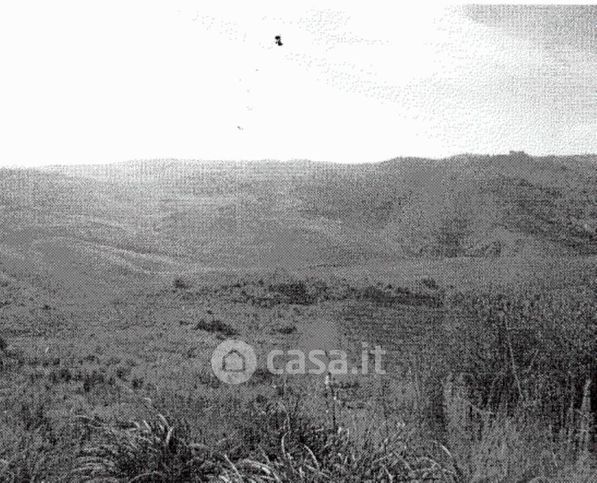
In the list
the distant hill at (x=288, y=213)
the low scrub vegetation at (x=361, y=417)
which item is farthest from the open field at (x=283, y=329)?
the distant hill at (x=288, y=213)

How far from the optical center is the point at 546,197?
145 feet

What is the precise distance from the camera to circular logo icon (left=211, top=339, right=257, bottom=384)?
1006 cm

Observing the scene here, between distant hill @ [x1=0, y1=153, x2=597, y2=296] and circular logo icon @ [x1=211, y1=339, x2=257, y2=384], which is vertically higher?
distant hill @ [x1=0, y1=153, x2=597, y2=296]

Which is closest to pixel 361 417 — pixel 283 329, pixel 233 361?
pixel 233 361

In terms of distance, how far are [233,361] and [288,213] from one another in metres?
24.9

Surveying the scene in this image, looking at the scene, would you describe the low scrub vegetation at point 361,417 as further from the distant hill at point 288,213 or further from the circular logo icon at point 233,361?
the distant hill at point 288,213

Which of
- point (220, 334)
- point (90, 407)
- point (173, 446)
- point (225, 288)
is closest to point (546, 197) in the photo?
point (225, 288)

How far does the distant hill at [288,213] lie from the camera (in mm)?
23422

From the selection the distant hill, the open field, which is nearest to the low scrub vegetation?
the open field

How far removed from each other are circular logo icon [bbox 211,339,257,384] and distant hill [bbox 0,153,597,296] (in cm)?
656

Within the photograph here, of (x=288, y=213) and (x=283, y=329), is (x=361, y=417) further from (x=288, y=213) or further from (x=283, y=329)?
(x=288, y=213)

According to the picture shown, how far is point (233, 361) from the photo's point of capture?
11352 mm

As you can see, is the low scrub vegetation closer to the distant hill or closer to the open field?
the open field

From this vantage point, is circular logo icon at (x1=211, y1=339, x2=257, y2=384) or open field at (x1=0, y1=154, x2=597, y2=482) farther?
circular logo icon at (x1=211, y1=339, x2=257, y2=384)
